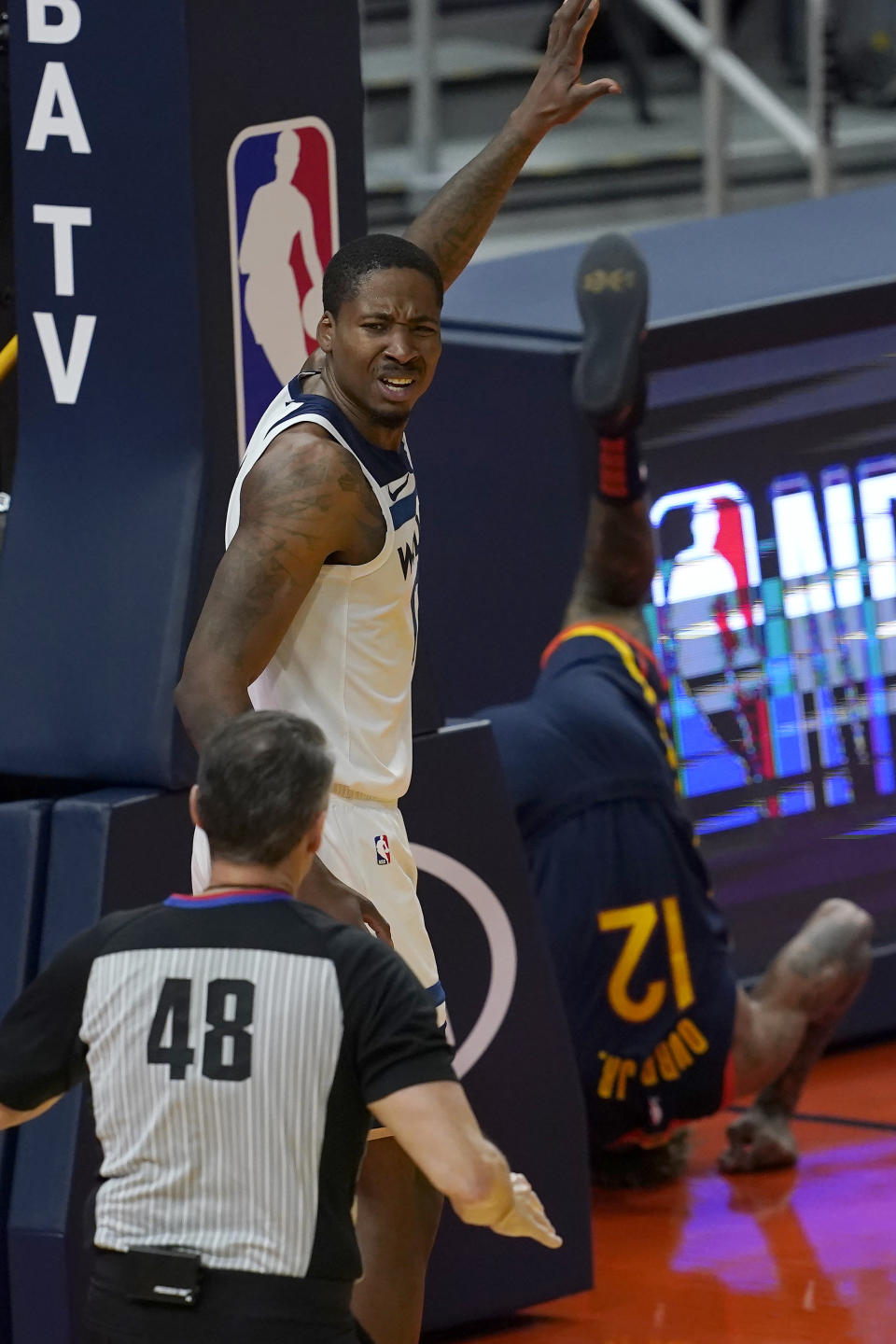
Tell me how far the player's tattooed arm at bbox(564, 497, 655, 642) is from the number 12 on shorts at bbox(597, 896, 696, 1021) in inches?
28.7

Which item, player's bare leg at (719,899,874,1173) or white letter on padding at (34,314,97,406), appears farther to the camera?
player's bare leg at (719,899,874,1173)

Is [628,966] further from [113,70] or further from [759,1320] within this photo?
[113,70]

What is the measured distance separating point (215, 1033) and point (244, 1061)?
1.6 inches

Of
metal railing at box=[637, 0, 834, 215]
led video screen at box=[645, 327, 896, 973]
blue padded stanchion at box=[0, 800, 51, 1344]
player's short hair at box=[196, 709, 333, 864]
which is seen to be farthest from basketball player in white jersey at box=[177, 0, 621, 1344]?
metal railing at box=[637, 0, 834, 215]

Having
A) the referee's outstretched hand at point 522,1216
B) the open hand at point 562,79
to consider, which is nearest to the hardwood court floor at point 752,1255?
the referee's outstretched hand at point 522,1216

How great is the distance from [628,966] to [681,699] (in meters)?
0.99

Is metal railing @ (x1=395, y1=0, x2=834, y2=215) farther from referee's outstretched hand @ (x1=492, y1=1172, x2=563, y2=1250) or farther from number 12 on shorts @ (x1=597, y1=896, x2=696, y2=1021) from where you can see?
referee's outstretched hand @ (x1=492, y1=1172, x2=563, y2=1250)

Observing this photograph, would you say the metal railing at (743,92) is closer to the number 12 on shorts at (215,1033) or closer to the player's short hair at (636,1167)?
the player's short hair at (636,1167)

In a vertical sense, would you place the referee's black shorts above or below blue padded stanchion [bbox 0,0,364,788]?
below

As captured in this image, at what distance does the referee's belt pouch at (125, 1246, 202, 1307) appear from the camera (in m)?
2.40

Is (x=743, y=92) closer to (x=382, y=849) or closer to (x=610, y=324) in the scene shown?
(x=610, y=324)

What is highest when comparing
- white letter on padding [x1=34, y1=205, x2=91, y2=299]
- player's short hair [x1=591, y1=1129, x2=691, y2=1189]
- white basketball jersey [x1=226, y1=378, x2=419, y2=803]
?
white letter on padding [x1=34, y1=205, x2=91, y2=299]

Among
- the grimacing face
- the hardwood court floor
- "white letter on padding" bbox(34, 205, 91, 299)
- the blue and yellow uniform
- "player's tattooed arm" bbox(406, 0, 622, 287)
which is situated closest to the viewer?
the grimacing face

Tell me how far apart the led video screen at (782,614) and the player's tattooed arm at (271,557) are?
2.70 metres
